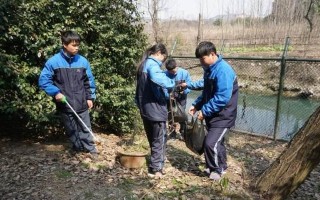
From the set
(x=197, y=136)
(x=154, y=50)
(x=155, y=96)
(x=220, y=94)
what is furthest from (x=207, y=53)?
(x=197, y=136)

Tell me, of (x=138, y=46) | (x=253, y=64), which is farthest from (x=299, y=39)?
(x=138, y=46)

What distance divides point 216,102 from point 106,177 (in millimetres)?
1698

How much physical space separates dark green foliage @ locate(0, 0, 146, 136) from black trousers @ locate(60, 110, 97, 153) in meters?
0.61

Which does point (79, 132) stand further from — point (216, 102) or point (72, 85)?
point (216, 102)

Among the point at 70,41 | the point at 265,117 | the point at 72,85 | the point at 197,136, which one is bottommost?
the point at 265,117

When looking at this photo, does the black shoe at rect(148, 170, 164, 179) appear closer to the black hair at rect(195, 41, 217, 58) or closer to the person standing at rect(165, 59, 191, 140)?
the black hair at rect(195, 41, 217, 58)

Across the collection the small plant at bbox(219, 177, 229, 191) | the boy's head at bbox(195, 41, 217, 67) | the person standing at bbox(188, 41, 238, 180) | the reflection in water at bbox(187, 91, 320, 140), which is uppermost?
the boy's head at bbox(195, 41, 217, 67)

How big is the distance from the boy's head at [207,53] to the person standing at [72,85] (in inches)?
65.6

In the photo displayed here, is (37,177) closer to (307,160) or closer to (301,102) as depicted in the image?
(307,160)

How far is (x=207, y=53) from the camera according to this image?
4.07 meters

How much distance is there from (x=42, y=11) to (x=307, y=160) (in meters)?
4.36

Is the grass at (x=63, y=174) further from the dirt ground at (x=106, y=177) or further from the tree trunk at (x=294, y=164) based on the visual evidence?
the tree trunk at (x=294, y=164)

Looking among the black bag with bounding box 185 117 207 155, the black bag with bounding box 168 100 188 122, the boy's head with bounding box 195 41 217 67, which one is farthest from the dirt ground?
the boy's head with bounding box 195 41 217 67

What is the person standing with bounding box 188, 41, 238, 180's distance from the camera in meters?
3.99
